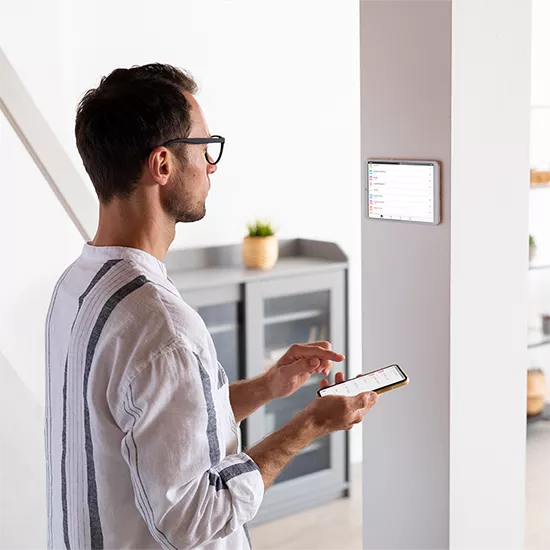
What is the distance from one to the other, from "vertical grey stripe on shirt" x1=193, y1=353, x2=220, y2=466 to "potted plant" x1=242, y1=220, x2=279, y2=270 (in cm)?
229

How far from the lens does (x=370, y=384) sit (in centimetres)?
171

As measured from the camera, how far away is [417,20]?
204cm

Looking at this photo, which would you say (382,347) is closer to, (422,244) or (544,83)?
(422,244)

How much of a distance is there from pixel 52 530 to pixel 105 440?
27 cm

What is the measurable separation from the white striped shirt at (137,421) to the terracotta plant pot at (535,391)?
10.6 ft

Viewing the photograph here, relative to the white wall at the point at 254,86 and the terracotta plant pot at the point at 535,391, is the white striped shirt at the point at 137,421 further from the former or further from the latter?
the terracotta plant pot at the point at 535,391

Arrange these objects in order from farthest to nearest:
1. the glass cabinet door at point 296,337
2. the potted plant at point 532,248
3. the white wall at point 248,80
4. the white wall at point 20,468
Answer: the potted plant at point 532,248, the glass cabinet door at point 296,337, the white wall at point 248,80, the white wall at point 20,468

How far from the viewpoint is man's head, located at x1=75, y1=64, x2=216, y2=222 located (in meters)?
1.36

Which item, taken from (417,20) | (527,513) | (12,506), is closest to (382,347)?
(417,20)

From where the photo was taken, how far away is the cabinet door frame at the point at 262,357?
3.45m

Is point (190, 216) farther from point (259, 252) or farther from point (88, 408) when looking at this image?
point (259, 252)

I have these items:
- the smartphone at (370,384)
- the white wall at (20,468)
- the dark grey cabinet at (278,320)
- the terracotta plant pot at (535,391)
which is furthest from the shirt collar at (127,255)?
the terracotta plant pot at (535,391)

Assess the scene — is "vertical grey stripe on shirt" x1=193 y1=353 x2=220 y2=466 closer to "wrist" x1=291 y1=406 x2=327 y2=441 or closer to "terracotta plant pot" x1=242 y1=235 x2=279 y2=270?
"wrist" x1=291 y1=406 x2=327 y2=441

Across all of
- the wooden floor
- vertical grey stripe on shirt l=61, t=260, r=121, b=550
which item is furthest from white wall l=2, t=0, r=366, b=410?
vertical grey stripe on shirt l=61, t=260, r=121, b=550
